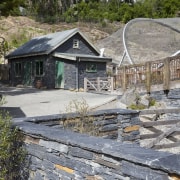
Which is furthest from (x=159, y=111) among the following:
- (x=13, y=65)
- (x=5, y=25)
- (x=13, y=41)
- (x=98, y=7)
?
(x=98, y=7)

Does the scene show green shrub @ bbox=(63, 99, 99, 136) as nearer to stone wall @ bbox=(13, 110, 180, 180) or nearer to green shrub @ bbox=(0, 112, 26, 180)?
stone wall @ bbox=(13, 110, 180, 180)

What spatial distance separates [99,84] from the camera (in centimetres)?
2430

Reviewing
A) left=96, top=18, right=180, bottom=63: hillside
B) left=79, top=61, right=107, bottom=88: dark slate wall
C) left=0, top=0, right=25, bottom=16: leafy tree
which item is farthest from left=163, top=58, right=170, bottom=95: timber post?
left=96, top=18, right=180, bottom=63: hillside

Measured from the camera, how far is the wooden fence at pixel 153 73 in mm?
13812

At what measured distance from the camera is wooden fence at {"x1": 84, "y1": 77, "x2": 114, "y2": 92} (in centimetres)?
2325

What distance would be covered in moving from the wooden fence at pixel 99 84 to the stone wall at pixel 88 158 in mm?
18193

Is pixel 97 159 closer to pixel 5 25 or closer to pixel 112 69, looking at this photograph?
pixel 112 69

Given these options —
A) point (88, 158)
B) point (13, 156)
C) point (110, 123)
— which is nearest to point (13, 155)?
point (13, 156)

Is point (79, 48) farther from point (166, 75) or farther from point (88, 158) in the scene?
point (88, 158)

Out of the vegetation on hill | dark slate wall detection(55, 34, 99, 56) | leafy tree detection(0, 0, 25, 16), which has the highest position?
the vegetation on hill

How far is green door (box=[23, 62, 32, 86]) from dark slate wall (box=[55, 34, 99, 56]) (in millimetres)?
3282

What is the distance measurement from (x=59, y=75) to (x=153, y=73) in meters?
13.1

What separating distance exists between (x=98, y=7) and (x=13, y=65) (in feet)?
102

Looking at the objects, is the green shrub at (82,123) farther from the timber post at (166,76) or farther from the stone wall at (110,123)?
the timber post at (166,76)
